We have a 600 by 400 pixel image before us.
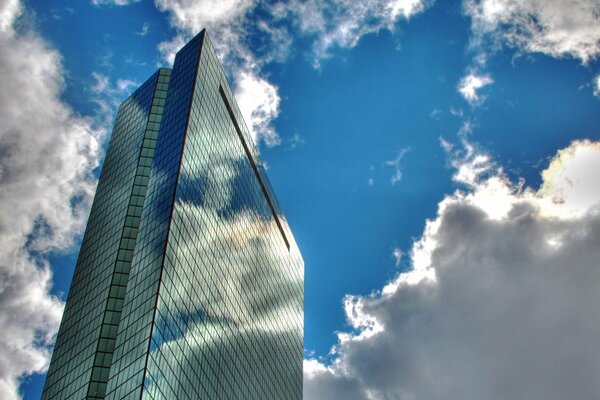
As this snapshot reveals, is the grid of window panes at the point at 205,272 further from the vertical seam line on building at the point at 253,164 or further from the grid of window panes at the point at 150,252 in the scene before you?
the vertical seam line on building at the point at 253,164

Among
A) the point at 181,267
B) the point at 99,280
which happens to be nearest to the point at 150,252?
the point at 181,267

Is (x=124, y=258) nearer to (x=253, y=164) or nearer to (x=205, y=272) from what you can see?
(x=205, y=272)

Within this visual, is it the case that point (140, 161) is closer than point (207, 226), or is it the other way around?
point (207, 226)

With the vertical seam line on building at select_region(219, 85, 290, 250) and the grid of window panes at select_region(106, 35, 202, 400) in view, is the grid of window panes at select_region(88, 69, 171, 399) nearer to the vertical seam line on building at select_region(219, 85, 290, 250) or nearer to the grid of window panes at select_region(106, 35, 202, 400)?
the grid of window panes at select_region(106, 35, 202, 400)

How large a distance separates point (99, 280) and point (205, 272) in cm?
1608

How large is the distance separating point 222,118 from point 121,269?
31.0 metres

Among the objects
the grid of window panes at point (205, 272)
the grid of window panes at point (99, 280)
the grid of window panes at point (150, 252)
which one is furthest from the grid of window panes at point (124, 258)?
the grid of window panes at point (205, 272)

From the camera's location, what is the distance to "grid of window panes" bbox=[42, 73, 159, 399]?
78.7 m

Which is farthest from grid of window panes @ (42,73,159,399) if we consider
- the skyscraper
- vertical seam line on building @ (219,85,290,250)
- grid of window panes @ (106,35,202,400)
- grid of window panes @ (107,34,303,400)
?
vertical seam line on building @ (219,85,290,250)

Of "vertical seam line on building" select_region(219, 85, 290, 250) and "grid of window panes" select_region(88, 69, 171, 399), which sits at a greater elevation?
"vertical seam line on building" select_region(219, 85, 290, 250)

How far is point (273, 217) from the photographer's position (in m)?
133

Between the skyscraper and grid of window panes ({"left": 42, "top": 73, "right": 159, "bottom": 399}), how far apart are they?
0.75 feet

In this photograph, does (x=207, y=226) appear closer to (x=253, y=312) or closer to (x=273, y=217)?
(x=253, y=312)

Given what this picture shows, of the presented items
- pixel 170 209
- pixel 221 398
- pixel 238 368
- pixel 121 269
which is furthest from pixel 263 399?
pixel 170 209
